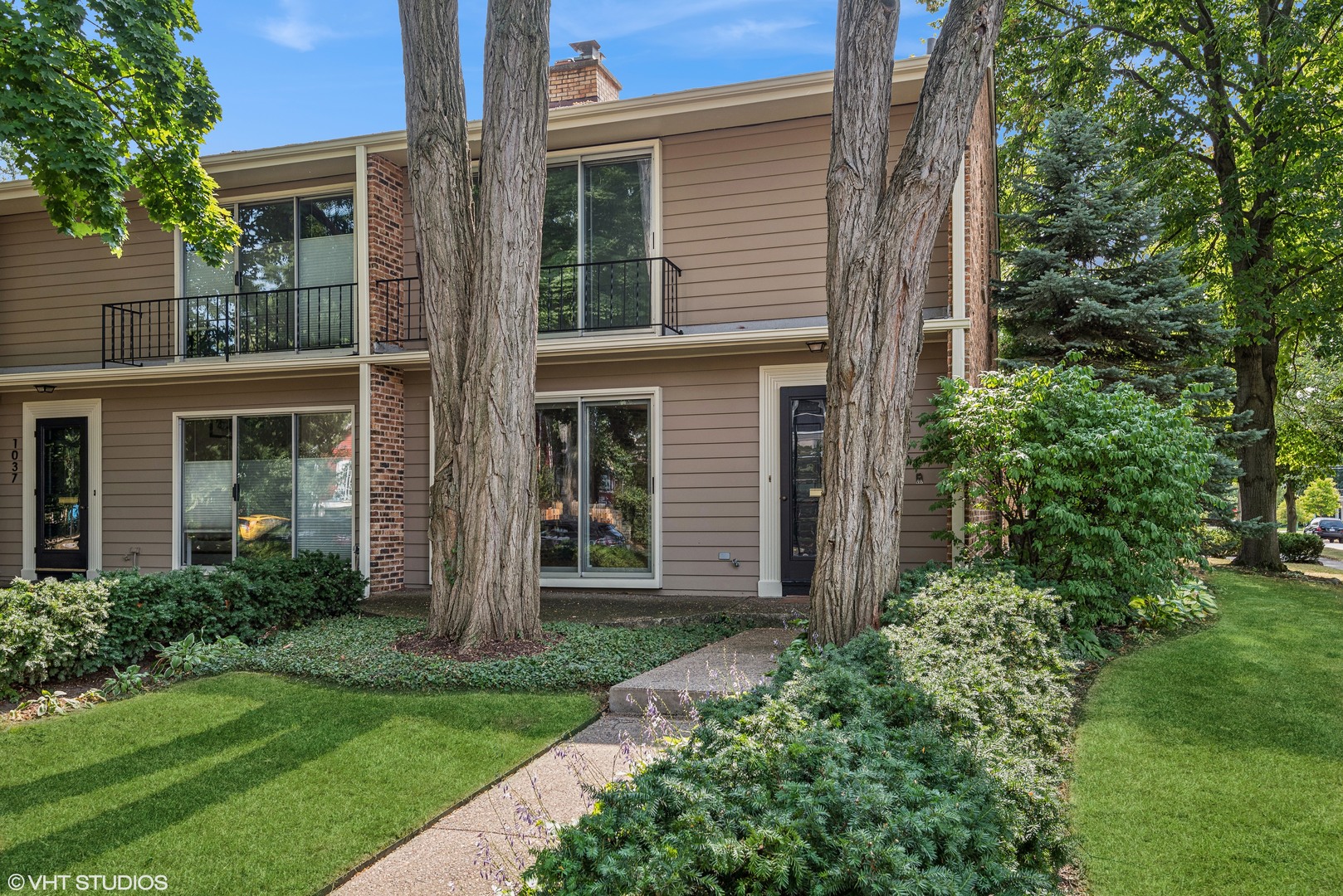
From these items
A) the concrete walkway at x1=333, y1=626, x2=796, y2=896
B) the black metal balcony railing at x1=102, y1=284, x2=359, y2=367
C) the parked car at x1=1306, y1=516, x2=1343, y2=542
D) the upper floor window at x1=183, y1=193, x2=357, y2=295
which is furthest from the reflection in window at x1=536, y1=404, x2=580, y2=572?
the parked car at x1=1306, y1=516, x2=1343, y2=542

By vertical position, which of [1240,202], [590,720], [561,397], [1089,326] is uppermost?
[1240,202]

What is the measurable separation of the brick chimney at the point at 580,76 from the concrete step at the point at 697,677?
27.4 feet

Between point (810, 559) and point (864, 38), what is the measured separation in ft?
16.8

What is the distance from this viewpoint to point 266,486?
10727 millimetres

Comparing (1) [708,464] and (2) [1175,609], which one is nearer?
(2) [1175,609]

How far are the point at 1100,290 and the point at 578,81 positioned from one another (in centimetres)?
721

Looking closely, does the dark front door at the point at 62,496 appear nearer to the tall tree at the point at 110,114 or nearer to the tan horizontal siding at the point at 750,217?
the tall tree at the point at 110,114

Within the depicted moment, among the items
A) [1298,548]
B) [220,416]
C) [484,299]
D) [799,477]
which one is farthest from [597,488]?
[1298,548]

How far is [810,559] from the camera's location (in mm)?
8953

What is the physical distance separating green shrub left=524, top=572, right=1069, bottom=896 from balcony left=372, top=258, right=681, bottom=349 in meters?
6.04

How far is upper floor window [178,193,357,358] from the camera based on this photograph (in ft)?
34.6

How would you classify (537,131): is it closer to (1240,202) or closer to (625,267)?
(625,267)

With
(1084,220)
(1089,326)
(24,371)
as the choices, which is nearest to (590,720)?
(1089,326)

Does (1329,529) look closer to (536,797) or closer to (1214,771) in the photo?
(1214,771)
